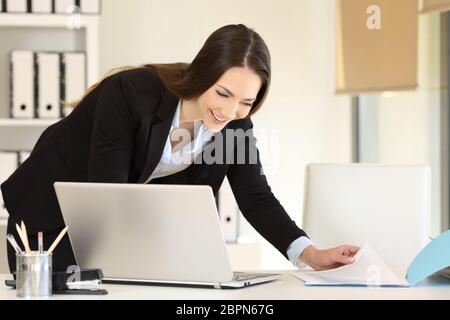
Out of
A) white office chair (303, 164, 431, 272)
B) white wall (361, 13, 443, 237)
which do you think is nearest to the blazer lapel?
white office chair (303, 164, 431, 272)

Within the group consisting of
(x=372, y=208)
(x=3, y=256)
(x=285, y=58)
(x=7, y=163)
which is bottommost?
(x=3, y=256)

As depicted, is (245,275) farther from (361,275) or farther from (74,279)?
(74,279)

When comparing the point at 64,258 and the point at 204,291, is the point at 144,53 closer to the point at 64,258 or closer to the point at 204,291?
the point at 64,258

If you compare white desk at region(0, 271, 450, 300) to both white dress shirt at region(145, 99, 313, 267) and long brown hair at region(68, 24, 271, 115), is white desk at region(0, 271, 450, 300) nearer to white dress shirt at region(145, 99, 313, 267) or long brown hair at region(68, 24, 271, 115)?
white dress shirt at region(145, 99, 313, 267)

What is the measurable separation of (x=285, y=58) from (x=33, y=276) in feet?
10.6

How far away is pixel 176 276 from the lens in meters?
1.85

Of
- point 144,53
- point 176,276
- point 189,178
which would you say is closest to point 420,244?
point 189,178

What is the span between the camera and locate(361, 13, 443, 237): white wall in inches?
159

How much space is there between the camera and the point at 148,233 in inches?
71.9

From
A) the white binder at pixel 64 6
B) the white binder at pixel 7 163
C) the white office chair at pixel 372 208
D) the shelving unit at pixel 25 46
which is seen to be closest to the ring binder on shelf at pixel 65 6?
the white binder at pixel 64 6

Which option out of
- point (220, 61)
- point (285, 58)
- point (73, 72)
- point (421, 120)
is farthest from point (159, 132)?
point (285, 58)

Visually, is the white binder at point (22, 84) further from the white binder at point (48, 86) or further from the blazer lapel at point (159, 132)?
the blazer lapel at point (159, 132)

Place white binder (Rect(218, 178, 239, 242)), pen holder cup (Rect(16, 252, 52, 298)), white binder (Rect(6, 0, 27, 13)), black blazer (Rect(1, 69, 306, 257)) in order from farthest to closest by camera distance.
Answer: white binder (Rect(218, 178, 239, 242))
white binder (Rect(6, 0, 27, 13))
black blazer (Rect(1, 69, 306, 257))
pen holder cup (Rect(16, 252, 52, 298))

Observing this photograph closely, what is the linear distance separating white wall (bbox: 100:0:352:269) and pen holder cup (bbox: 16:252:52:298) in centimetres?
290
